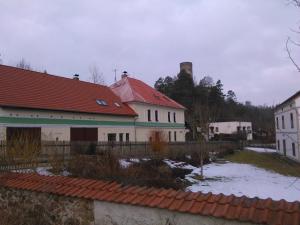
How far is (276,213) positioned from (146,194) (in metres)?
2.00

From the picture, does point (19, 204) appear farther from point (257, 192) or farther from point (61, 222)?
point (257, 192)

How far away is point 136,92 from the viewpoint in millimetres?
43438

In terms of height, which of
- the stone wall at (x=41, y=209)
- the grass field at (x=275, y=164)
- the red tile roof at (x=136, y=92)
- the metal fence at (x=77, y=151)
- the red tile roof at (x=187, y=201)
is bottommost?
the grass field at (x=275, y=164)

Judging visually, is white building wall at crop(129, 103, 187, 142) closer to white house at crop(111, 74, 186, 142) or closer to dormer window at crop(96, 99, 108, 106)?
white house at crop(111, 74, 186, 142)

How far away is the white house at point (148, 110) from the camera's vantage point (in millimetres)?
41562

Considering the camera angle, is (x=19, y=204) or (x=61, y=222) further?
(x=19, y=204)

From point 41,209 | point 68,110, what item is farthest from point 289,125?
point 41,209

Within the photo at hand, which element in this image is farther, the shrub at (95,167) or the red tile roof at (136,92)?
the red tile roof at (136,92)

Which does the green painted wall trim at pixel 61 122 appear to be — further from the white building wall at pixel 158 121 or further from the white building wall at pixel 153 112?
the white building wall at pixel 153 112

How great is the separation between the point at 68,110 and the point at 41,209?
924 inches

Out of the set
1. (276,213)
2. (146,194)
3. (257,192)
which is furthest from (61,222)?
(257,192)

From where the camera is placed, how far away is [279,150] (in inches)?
1773

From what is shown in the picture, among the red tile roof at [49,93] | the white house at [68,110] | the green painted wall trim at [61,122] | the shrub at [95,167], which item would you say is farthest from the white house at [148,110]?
the shrub at [95,167]

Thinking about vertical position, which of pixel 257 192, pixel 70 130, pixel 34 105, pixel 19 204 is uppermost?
pixel 34 105
